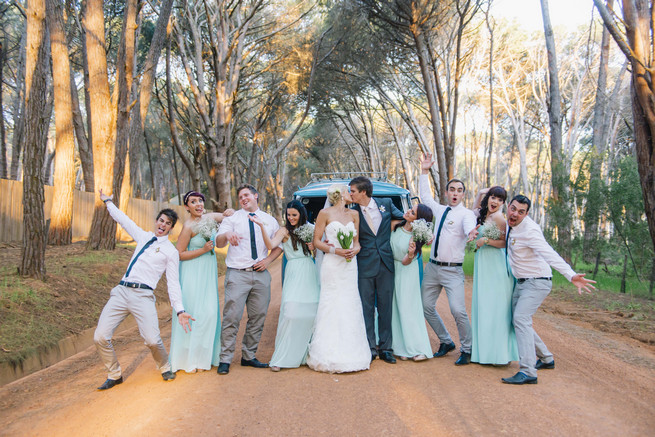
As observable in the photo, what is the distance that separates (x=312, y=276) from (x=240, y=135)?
35.3m

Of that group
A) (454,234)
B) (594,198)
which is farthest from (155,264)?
(594,198)

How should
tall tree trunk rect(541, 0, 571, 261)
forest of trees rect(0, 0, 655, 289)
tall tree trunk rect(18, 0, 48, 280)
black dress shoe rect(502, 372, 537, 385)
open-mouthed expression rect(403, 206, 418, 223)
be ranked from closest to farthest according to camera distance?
1. black dress shoe rect(502, 372, 537, 385)
2. open-mouthed expression rect(403, 206, 418, 223)
3. tall tree trunk rect(18, 0, 48, 280)
4. forest of trees rect(0, 0, 655, 289)
5. tall tree trunk rect(541, 0, 571, 261)

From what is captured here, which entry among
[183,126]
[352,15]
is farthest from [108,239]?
[183,126]

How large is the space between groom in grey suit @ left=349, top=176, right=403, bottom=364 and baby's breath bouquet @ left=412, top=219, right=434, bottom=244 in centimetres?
38

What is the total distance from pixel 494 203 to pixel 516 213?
483mm

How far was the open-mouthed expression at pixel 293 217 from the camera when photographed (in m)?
6.61

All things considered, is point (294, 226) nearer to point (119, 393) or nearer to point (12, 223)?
point (119, 393)

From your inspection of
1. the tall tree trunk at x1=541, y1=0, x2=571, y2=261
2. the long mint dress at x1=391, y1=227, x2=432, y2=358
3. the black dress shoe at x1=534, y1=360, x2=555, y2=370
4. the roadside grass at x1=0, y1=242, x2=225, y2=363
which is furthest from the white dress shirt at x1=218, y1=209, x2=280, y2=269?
the tall tree trunk at x1=541, y1=0, x2=571, y2=261

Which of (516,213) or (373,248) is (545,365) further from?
(373,248)

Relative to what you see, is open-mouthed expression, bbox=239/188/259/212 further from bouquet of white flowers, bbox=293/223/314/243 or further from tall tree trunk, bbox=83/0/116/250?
tall tree trunk, bbox=83/0/116/250

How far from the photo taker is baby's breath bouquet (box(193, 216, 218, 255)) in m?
6.02

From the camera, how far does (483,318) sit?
6293mm

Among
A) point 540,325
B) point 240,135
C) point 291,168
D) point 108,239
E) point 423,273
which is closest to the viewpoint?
point 423,273

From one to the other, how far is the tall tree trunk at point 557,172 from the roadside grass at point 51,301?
1179 cm
